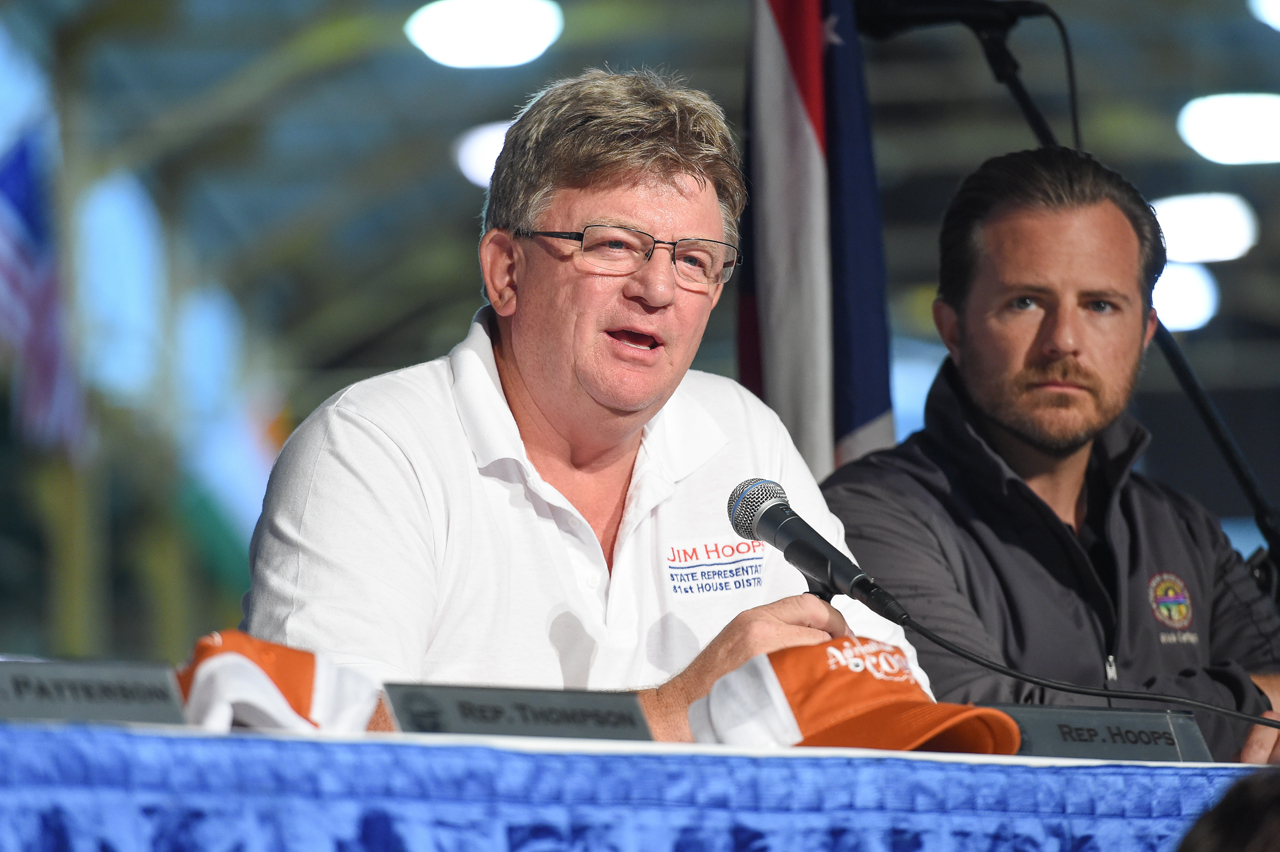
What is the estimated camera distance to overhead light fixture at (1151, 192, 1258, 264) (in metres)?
10.2

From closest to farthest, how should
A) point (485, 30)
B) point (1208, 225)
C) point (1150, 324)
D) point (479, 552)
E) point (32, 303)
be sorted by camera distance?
point (479, 552) < point (1150, 324) < point (32, 303) < point (485, 30) < point (1208, 225)

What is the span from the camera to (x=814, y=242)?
2.39m

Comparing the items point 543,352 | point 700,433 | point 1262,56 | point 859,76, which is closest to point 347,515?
point 543,352

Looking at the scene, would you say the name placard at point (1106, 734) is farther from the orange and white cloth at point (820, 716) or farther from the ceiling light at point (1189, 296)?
the ceiling light at point (1189, 296)

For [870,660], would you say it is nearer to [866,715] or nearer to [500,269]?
[866,715]

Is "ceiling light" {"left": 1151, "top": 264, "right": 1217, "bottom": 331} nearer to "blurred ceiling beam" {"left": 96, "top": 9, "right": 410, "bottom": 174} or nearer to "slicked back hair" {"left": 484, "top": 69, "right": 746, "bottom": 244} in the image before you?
"blurred ceiling beam" {"left": 96, "top": 9, "right": 410, "bottom": 174}

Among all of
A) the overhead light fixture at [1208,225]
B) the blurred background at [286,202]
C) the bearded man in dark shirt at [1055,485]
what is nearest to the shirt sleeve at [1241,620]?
the bearded man in dark shirt at [1055,485]

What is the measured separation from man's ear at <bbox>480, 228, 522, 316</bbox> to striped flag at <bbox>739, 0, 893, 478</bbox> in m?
0.83

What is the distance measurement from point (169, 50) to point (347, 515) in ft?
23.1

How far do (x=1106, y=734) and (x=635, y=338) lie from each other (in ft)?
2.51

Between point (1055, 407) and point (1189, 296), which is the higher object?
point (1189, 296)

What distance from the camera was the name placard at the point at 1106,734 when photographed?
1.03m

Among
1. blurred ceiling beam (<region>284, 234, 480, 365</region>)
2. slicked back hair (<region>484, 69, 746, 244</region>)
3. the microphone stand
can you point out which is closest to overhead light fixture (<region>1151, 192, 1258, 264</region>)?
blurred ceiling beam (<region>284, 234, 480, 365</region>)

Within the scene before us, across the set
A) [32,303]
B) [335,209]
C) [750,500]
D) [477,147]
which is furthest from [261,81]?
[750,500]
